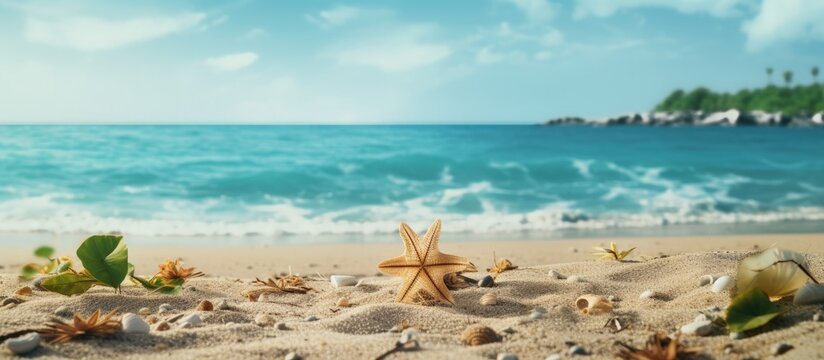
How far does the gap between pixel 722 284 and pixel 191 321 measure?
114 inches

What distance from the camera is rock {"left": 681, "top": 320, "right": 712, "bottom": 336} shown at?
271 cm

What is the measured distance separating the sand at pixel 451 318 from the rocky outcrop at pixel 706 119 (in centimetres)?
7609

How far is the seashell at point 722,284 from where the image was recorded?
353cm

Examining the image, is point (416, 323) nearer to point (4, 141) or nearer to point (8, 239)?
point (8, 239)

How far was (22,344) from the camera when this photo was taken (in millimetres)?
2488

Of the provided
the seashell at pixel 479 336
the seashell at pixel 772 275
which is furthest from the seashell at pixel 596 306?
the seashell at pixel 479 336

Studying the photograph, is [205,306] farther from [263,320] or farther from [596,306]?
[596,306]

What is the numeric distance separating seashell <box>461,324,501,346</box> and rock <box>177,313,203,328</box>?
1.32 meters

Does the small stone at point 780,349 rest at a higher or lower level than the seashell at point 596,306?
higher

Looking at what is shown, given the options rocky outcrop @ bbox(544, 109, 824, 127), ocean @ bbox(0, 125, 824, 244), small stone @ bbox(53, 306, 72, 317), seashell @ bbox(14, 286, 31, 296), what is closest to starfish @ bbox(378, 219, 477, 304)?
small stone @ bbox(53, 306, 72, 317)

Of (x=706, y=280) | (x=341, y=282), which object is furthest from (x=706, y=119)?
(x=341, y=282)

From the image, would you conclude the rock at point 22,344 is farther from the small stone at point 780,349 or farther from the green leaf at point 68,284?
the small stone at point 780,349

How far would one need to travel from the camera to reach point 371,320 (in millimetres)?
3170

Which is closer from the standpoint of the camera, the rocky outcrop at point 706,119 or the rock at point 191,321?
the rock at point 191,321
